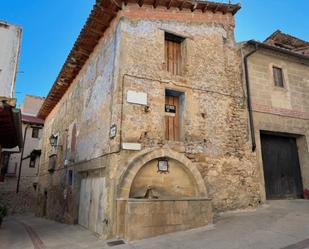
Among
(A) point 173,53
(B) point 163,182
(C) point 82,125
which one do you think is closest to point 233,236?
(B) point 163,182

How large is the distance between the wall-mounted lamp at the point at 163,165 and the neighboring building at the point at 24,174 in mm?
15580

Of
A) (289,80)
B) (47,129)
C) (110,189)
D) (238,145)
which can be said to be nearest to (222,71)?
(238,145)

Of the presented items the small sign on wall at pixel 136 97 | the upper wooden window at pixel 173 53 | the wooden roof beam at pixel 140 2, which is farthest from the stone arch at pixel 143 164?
the wooden roof beam at pixel 140 2

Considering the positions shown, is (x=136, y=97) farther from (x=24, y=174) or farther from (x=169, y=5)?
(x=24, y=174)

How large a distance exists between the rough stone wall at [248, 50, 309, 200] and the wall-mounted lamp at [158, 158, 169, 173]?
3.70 metres

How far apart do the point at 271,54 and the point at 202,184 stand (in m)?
6.36

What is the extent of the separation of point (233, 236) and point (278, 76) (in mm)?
7311

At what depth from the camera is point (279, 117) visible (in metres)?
9.66

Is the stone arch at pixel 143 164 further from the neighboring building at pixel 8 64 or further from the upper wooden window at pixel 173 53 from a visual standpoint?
the neighboring building at pixel 8 64

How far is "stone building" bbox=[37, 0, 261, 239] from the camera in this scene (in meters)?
6.48

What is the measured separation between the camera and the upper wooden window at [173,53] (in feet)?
26.9

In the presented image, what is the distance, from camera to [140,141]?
6918 millimetres

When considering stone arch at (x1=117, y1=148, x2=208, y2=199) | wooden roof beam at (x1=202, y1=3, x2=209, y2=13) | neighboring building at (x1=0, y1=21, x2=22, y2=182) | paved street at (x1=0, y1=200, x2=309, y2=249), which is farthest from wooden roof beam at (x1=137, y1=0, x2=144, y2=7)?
paved street at (x1=0, y1=200, x2=309, y2=249)

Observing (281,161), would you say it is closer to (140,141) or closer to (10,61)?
(140,141)
